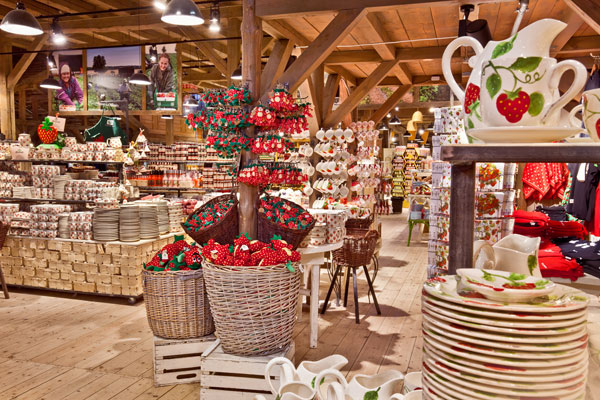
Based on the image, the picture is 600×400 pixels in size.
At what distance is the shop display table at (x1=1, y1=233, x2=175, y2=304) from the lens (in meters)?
4.91

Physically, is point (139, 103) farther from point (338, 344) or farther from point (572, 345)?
point (572, 345)

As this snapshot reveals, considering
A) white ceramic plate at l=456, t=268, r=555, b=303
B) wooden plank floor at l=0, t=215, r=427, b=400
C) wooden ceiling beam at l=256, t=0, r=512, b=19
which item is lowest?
wooden plank floor at l=0, t=215, r=427, b=400

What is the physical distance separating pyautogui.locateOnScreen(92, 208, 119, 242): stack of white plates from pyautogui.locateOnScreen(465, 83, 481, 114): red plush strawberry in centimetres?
473

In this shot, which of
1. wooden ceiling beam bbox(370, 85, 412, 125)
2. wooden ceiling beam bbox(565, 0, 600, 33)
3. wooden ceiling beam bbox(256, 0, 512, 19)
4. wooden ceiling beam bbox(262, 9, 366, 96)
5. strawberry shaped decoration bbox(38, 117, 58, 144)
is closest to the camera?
wooden ceiling beam bbox(565, 0, 600, 33)

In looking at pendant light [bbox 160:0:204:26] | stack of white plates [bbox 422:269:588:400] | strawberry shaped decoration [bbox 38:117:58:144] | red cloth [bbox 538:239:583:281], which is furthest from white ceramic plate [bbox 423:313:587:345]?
strawberry shaped decoration [bbox 38:117:58:144]

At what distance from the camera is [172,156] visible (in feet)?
32.0

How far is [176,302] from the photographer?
3.13 metres

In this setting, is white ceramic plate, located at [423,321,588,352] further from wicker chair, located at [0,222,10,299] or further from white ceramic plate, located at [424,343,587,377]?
wicker chair, located at [0,222,10,299]

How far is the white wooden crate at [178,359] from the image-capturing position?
10.2 ft

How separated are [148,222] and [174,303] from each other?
2325 millimetres

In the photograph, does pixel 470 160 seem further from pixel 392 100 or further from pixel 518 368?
pixel 392 100

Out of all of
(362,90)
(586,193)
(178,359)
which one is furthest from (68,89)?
(586,193)

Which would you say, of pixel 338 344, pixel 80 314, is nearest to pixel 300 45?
pixel 338 344

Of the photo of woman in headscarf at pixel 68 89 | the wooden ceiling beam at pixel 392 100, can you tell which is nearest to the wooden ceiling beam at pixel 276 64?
the wooden ceiling beam at pixel 392 100
